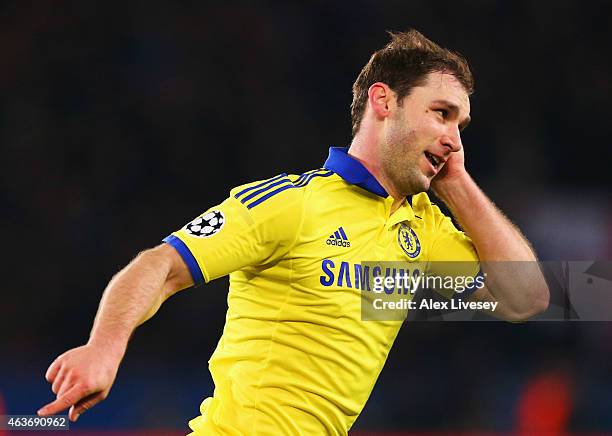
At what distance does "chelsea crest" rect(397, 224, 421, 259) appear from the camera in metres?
3.19

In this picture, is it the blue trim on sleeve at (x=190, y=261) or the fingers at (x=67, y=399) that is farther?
Answer: the blue trim on sleeve at (x=190, y=261)

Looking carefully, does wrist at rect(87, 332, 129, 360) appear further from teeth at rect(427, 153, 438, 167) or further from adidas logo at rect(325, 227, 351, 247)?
teeth at rect(427, 153, 438, 167)

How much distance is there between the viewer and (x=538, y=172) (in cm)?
852

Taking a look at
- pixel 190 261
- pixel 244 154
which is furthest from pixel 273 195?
pixel 244 154

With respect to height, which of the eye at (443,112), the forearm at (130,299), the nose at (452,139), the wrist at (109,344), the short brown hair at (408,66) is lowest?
the wrist at (109,344)

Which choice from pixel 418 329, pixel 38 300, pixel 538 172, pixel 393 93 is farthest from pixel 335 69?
pixel 393 93

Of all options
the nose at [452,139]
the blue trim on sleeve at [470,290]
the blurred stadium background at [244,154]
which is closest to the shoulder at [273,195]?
the nose at [452,139]

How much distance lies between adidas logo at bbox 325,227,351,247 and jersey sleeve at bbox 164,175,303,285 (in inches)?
6.0

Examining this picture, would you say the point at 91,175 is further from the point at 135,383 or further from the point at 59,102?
the point at 135,383

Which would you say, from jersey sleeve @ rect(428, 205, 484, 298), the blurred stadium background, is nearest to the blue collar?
jersey sleeve @ rect(428, 205, 484, 298)

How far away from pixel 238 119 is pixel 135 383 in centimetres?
285

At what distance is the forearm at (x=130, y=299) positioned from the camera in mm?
2246

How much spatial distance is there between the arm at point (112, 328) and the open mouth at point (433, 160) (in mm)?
1065
